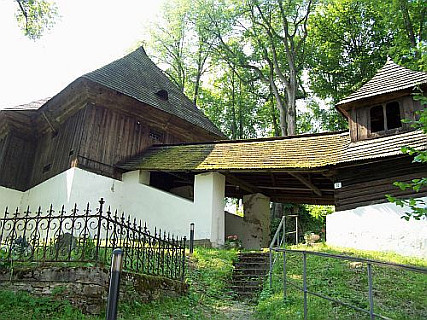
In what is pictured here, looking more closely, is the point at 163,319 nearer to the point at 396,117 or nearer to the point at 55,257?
the point at 55,257

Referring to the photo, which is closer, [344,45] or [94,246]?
[94,246]

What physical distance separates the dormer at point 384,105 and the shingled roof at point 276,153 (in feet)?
1.40

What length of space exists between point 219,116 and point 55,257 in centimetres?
2600

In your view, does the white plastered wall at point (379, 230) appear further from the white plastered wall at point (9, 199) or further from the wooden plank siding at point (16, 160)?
the wooden plank siding at point (16, 160)

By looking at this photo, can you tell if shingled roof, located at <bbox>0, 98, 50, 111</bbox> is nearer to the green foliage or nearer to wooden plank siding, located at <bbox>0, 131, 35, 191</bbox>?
wooden plank siding, located at <bbox>0, 131, 35, 191</bbox>

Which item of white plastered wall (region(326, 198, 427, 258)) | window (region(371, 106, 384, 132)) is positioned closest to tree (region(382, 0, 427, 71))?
window (region(371, 106, 384, 132))

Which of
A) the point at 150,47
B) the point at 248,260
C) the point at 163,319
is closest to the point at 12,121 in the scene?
the point at 248,260

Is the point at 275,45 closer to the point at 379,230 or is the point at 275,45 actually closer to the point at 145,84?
the point at 145,84

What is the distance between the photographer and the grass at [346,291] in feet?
21.9

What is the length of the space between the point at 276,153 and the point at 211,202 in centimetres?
262

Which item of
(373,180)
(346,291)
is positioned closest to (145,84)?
(373,180)

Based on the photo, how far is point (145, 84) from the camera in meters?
17.8

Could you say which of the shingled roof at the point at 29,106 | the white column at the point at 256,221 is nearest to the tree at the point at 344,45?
the white column at the point at 256,221

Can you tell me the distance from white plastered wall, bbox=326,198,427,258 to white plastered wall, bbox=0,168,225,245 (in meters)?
3.72
